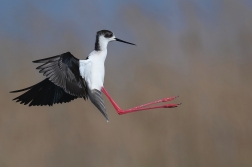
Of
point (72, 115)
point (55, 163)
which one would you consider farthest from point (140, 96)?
point (55, 163)

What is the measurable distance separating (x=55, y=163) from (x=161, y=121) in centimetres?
140

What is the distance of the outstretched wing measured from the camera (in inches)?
143

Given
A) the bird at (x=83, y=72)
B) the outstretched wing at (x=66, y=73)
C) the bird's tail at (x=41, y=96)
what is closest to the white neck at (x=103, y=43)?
the bird at (x=83, y=72)

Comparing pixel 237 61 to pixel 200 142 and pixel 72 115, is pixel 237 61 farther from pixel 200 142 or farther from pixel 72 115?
pixel 72 115

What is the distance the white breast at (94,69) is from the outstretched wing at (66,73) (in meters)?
0.04

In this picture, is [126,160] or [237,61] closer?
[126,160]

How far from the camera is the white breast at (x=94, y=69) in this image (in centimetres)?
384

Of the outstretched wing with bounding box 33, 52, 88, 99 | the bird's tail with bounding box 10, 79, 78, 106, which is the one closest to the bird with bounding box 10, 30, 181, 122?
the outstretched wing with bounding box 33, 52, 88, 99

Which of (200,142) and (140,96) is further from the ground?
(140,96)

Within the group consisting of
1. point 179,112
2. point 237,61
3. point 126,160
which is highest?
point 237,61

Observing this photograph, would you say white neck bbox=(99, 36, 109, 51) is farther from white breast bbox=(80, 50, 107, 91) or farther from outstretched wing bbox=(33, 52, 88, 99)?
outstretched wing bbox=(33, 52, 88, 99)

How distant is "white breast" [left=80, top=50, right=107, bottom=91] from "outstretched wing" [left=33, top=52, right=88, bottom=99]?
Answer: 38 millimetres

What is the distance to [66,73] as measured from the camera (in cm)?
379

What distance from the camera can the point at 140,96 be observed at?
23.5 ft
